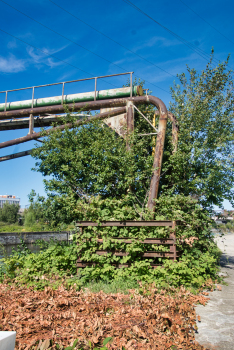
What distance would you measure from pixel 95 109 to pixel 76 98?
3.75 ft

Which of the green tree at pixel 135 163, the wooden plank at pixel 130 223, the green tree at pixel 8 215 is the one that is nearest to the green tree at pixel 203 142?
the green tree at pixel 135 163

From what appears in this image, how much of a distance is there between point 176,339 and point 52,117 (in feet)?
34.7

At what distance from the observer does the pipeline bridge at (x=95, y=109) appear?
9688 mm

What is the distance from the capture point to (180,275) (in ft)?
18.1

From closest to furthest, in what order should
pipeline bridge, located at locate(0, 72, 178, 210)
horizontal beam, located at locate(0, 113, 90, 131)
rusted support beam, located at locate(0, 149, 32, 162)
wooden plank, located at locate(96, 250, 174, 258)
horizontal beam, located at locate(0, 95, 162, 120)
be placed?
wooden plank, located at locate(96, 250, 174, 258) → pipeline bridge, located at locate(0, 72, 178, 210) → horizontal beam, located at locate(0, 95, 162, 120) → rusted support beam, located at locate(0, 149, 32, 162) → horizontal beam, located at locate(0, 113, 90, 131)

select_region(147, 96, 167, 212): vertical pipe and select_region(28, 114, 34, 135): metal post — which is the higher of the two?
select_region(28, 114, 34, 135): metal post

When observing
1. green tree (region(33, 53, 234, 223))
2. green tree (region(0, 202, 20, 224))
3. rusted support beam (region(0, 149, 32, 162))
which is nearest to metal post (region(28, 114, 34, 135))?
rusted support beam (region(0, 149, 32, 162))

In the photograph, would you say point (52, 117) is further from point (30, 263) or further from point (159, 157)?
point (30, 263)

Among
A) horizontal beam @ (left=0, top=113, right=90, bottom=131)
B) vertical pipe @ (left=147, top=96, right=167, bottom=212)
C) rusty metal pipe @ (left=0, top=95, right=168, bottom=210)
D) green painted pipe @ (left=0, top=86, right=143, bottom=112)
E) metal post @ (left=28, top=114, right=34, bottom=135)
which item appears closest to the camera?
vertical pipe @ (left=147, top=96, right=167, bottom=212)

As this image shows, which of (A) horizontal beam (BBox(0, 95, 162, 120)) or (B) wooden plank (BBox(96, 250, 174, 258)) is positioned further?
(A) horizontal beam (BBox(0, 95, 162, 120))

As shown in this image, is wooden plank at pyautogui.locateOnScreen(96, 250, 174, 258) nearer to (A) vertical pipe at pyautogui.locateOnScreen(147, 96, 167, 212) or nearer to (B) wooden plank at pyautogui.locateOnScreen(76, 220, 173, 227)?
(B) wooden plank at pyautogui.locateOnScreen(76, 220, 173, 227)

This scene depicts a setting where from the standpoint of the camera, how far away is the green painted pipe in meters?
11.2

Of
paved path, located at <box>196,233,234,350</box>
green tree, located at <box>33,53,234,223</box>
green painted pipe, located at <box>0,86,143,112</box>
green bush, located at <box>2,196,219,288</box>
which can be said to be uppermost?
green painted pipe, located at <box>0,86,143,112</box>

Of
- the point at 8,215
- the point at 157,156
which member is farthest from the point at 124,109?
the point at 8,215
